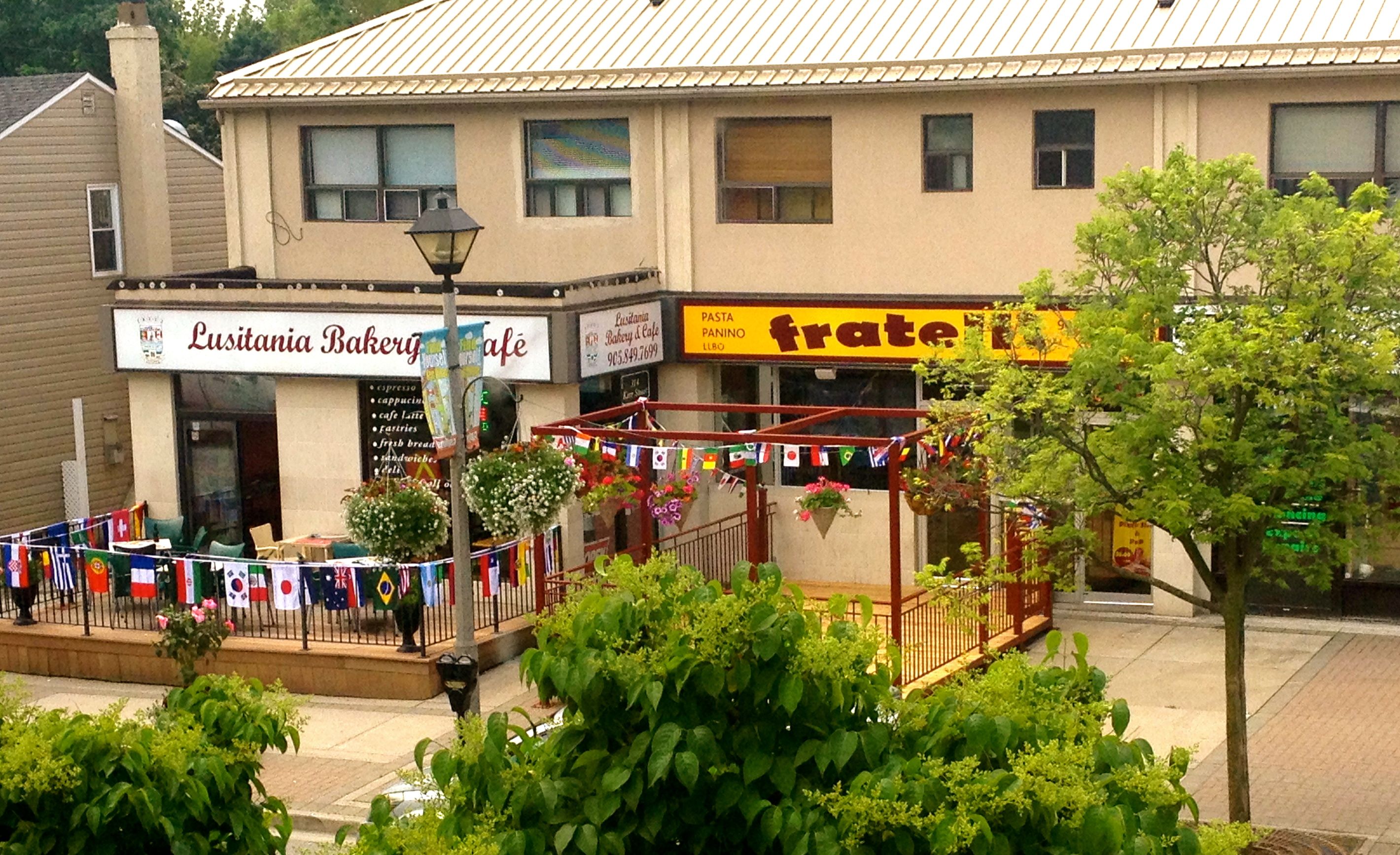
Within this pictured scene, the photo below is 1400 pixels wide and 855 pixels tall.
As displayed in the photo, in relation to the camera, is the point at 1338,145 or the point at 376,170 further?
the point at 376,170

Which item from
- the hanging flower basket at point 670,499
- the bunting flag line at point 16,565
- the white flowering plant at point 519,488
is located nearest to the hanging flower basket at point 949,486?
the hanging flower basket at point 670,499

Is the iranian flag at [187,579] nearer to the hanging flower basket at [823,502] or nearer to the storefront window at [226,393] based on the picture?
the storefront window at [226,393]

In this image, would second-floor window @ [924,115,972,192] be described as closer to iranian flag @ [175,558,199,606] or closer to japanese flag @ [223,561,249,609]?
japanese flag @ [223,561,249,609]

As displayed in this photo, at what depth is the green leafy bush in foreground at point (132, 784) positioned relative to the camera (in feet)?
25.1

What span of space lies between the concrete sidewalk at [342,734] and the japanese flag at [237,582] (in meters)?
1.38

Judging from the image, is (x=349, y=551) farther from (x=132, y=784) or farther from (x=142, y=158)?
(x=132, y=784)

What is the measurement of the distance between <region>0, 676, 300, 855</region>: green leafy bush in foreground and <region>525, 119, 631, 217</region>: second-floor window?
714 inches

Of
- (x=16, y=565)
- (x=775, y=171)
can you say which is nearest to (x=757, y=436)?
(x=775, y=171)

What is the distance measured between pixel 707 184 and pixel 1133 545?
7255 millimetres

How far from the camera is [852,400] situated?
83.7ft

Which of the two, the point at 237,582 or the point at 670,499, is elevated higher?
the point at 670,499

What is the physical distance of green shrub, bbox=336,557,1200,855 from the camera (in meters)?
6.64

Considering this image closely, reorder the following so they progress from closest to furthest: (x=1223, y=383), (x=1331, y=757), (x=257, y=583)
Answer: (x=1223, y=383) < (x=1331, y=757) < (x=257, y=583)

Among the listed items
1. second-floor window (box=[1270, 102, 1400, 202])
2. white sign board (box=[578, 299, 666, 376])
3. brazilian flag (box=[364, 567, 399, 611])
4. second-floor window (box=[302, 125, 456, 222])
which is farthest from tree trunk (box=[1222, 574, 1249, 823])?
second-floor window (box=[302, 125, 456, 222])
